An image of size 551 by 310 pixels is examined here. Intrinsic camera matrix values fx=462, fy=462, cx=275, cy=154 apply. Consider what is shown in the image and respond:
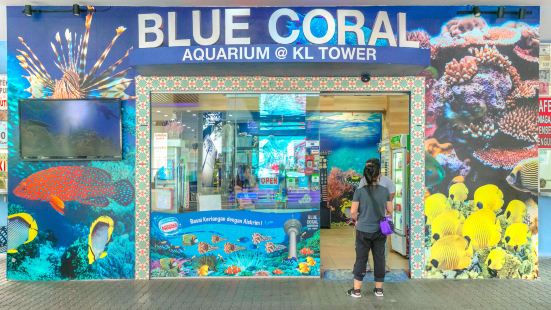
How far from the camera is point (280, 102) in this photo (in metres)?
7.35

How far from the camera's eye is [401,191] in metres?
8.51

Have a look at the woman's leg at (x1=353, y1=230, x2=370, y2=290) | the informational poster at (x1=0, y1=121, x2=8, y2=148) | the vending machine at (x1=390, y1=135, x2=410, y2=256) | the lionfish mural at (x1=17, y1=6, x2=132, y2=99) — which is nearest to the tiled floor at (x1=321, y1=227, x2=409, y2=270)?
the vending machine at (x1=390, y1=135, x2=410, y2=256)

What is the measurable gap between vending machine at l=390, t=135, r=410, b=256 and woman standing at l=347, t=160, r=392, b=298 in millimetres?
1923

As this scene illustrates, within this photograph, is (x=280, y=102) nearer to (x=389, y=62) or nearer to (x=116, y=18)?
(x=389, y=62)

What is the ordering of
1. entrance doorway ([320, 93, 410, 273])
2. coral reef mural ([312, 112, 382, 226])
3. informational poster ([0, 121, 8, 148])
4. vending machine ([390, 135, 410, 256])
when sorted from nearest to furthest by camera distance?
1. vending machine ([390, 135, 410, 256])
2. informational poster ([0, 121, 8, 148])
3. entrance doorway ([320, 93, 410, 273])
4. coral reef mural ([312, 112, 382, 226])

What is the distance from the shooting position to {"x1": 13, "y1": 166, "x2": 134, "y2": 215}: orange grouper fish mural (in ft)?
23.1

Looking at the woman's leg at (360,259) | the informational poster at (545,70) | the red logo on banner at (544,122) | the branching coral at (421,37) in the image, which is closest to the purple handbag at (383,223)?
the woman's leg at (360,259)

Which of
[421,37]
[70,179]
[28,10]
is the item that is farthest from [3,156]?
[421,37]

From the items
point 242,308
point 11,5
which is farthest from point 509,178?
point 11,5

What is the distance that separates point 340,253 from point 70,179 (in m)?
5.11

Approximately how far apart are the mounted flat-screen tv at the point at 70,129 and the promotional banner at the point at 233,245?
133cm

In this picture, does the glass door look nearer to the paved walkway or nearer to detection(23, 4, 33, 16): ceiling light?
the paved walkway

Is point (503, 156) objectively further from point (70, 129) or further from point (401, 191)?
point (70, 129)

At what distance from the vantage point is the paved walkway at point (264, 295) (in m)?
5.82
